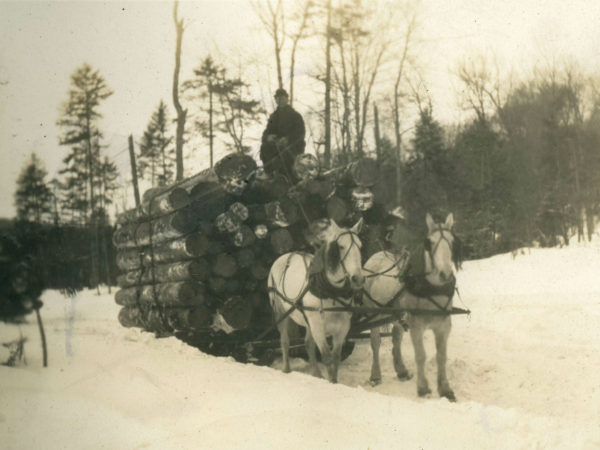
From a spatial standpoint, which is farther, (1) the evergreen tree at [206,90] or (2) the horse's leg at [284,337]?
(2) the horse's leg at [284,337]

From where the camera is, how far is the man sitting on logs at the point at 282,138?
25.4 feet

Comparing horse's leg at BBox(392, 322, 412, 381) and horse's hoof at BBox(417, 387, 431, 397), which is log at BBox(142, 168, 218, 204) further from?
horse's hoof at BBox(417, 387, 431, 397)

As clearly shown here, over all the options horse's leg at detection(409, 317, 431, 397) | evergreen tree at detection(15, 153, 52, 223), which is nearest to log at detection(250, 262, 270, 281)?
horse's leg at detection(409, 317, 431, 397)

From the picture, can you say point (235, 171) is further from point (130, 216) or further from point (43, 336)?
point (43, 336)

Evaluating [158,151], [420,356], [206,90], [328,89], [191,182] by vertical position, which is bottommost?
[420,356]

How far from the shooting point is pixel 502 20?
5.69 meters

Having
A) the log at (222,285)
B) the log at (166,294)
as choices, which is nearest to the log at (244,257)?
the log at (222,285)

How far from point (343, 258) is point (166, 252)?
3.12 metres

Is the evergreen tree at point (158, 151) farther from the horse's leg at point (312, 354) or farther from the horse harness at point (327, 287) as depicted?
the horse's leg at point (312, 354)

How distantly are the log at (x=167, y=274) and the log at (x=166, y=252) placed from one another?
0.29 ft

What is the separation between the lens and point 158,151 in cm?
723

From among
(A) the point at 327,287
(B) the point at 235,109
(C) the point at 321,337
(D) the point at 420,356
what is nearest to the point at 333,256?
(A) the point at 327,287

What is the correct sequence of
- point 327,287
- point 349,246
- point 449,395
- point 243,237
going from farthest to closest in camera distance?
point 243,237, point 327,287, point 349,246, point 449,395

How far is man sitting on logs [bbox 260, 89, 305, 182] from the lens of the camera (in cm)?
774
